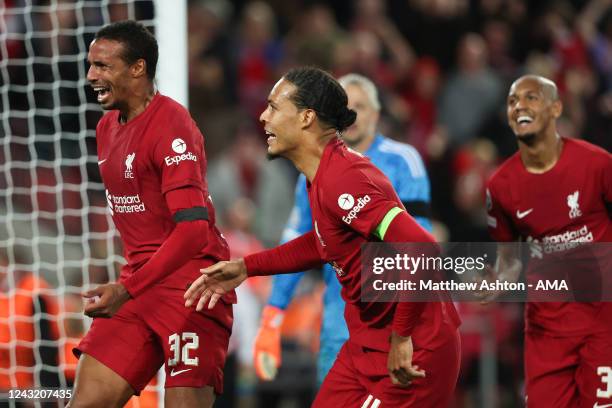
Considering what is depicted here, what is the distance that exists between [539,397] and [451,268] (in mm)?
901

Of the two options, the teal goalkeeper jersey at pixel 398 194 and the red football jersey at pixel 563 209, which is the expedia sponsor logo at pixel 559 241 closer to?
the red football jersey at pixel 563 209

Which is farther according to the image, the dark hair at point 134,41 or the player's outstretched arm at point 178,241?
the dark hair at point 134,41

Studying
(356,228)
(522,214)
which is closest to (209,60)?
(522,214)

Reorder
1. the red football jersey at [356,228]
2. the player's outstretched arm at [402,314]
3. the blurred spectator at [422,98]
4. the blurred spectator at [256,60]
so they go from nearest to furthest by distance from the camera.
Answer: the player's outstretched arm at [402,314]
the red football jersey at [356,228]
the blurred spectator at [422,98]
the blurred spectator at [256,60]

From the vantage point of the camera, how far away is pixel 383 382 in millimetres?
4391

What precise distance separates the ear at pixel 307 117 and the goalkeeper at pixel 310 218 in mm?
1325

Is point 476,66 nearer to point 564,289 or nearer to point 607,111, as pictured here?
point 607,111

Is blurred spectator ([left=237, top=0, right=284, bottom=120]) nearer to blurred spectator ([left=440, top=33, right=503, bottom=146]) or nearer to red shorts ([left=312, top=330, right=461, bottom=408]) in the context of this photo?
blurred spectator ([left=440, top=33, right=503, bottom=146])

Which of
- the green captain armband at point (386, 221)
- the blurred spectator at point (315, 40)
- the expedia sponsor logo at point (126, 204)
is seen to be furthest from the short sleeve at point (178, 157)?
the blurred spectator at point (315, 40)

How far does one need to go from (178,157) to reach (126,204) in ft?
1.15

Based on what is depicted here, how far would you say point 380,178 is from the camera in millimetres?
4387

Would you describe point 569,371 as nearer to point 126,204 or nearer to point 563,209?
point 563,209

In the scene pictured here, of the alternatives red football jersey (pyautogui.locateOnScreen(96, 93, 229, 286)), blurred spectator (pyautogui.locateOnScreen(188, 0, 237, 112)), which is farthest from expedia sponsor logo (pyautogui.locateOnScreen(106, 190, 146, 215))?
blurred spectator (pyautogui.locateOnScreen(188, 0, 237, 112))

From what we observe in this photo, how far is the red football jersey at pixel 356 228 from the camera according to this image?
425 centimetres
